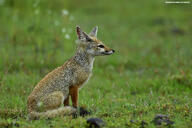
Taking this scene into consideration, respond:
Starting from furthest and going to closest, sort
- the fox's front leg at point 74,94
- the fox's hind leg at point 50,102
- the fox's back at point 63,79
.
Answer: the fox's front leg at point 74,94
the fox's back at point 63,79
the fox's hind leg at point 50,102

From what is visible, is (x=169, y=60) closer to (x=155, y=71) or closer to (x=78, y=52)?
(x=155, y=71)

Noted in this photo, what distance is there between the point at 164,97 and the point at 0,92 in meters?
3.60

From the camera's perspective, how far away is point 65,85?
6656mm

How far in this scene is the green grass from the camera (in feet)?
21.7

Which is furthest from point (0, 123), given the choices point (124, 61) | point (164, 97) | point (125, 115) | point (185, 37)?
point (185, 37)

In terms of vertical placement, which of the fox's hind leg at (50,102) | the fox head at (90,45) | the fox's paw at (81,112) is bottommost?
the fox's paw at (81,112)

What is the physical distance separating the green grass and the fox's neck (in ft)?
2.52

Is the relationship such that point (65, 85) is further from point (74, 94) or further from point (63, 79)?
point (74, 94)

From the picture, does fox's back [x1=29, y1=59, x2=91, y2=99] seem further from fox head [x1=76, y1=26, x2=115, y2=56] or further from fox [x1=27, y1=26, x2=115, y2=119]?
fox head [x1=76, y1=26, x2=115, y2=56]

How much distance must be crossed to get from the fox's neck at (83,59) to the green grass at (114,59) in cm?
77

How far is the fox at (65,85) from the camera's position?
20.4 ft

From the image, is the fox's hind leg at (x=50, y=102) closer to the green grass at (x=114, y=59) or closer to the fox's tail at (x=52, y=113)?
the fox's tail at (x=52, y=113)

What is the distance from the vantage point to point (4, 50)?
11227 mm

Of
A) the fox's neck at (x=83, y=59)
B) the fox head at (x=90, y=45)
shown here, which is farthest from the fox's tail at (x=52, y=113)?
Answer: the fox head at (x=90, y=45)
